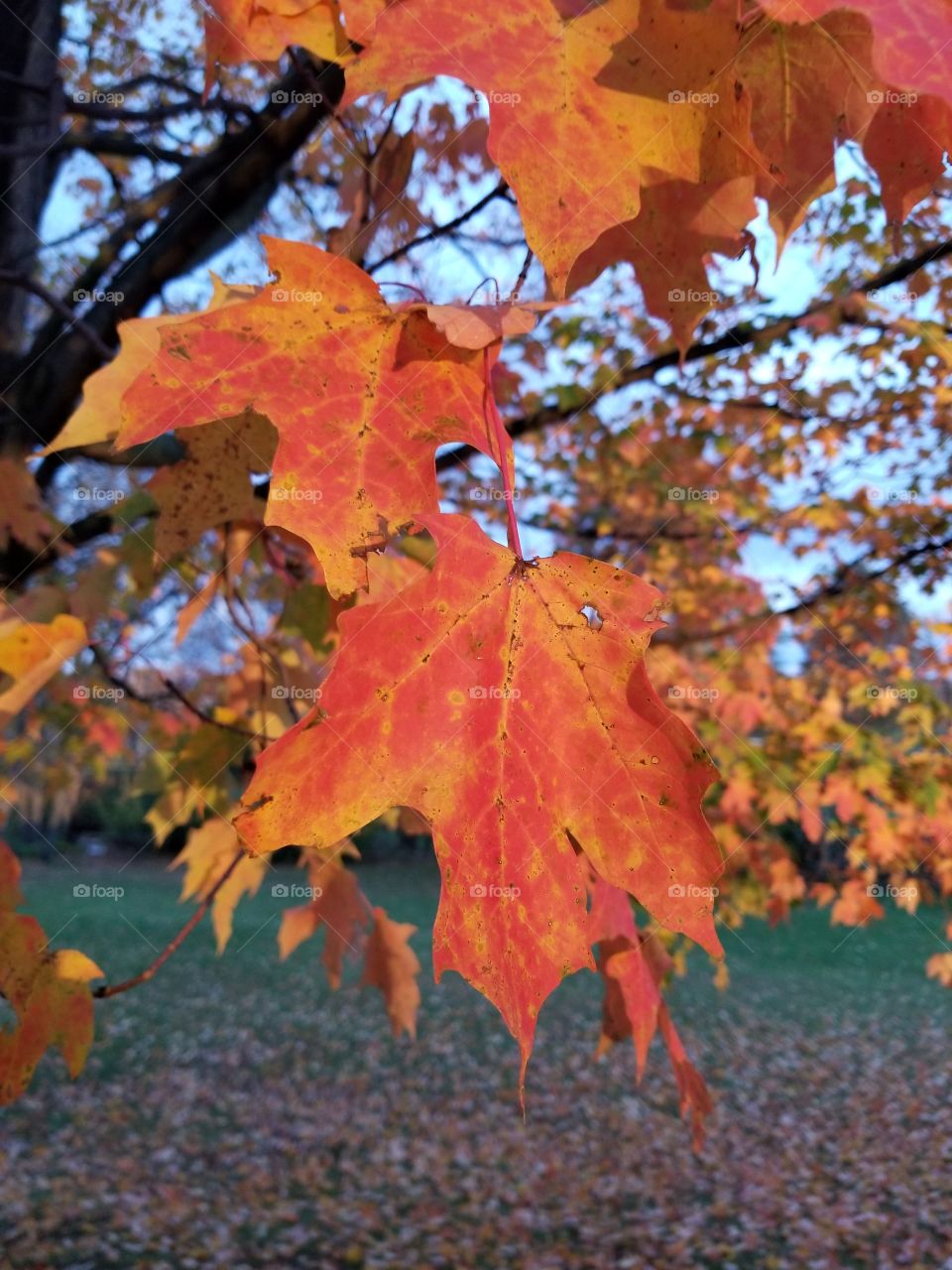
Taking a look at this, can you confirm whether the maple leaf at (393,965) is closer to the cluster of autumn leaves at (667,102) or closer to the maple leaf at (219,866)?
the maple leaf at (219,866)

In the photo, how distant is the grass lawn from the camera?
190 inches

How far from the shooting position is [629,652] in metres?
0.81

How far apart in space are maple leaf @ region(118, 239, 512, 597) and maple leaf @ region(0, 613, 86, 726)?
99cm

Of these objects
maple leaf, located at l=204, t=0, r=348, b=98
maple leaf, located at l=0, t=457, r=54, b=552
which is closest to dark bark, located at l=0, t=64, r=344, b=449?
maple leaf, located at l=0, t=457, r=54, b=552

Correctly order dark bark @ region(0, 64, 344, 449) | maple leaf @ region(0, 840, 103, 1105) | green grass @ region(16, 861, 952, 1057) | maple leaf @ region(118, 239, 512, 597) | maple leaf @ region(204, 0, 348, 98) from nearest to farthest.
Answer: maple leaf @ region(118, 239, 512, 597) < maple leaf @ region(204, 0, 348, 98) < maple leaf @ region(0, 840, 103, 1105) < dark bark @ region(0, 64, 344, 449) < green grass @ region(16, 861, 952, 1057)

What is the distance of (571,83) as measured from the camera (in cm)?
80

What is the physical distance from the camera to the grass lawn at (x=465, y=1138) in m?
4.83

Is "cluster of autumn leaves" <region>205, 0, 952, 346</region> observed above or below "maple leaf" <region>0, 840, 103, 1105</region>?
above

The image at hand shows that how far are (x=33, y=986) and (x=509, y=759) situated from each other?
0.88 m

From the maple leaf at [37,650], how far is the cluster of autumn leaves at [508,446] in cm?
87

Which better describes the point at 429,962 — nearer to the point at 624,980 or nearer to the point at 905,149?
the point at 624,980

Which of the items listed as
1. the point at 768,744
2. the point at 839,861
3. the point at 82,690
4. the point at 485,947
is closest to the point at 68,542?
the point at 82,690

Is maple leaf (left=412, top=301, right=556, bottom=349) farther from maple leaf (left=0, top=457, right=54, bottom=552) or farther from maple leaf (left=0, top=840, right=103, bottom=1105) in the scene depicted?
maple leaf (left=0, top=457, right=54, bottom=552)

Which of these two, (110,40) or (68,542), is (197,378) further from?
(110,40)
